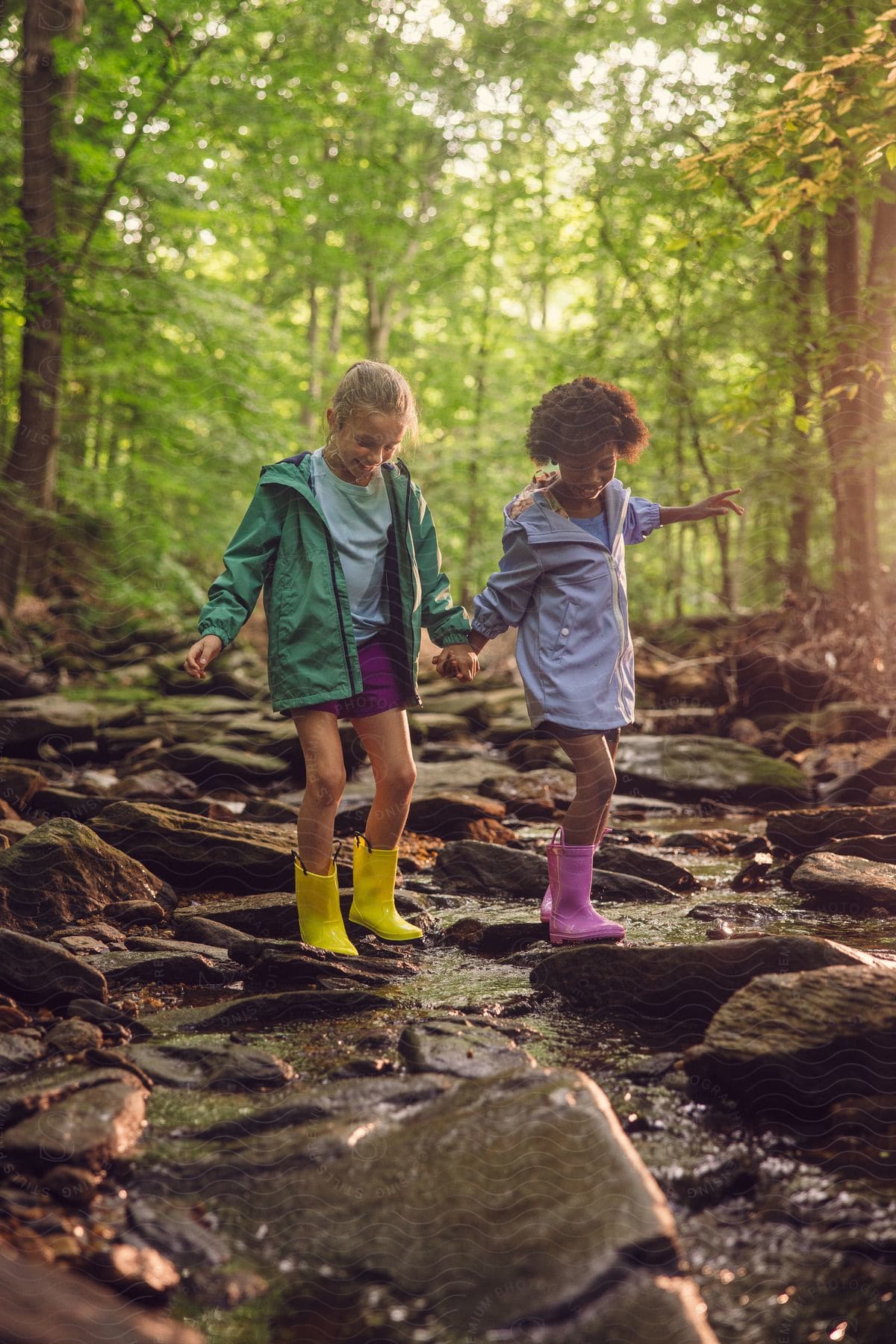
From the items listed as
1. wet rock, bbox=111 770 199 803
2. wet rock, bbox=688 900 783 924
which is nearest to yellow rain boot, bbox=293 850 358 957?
wet rock, bbox=688 900 783 924

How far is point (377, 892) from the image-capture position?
3.55 m

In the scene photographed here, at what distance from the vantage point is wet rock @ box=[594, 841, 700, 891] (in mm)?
4180

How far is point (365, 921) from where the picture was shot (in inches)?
140

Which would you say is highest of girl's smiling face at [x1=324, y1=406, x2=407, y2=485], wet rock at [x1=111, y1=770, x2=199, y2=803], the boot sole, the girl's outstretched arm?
girl's smiling face at [x1=324, y1=406, x2=407, y2=485]

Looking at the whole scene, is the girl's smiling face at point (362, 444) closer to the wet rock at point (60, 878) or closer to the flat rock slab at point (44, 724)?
the wet rock at point (60, 878)

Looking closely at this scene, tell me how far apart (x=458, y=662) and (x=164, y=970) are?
1274 millimetres

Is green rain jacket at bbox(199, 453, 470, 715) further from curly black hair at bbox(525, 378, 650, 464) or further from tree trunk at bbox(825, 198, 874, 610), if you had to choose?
tree trunk at bbox(825, 198, 874, 610)

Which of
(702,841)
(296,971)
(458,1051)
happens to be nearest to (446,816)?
(702,841)

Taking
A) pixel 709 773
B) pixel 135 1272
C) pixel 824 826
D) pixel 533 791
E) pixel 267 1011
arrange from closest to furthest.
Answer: pixel 135 1272
pixel 267 1011
pixel 824 826
pixel 533 791
pixel 709 773

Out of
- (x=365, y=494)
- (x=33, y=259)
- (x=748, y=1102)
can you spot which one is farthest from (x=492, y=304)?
(x=748, y=1102)

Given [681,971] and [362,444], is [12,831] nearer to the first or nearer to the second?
[362,444]

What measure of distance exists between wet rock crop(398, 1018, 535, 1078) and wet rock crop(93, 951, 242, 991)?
2.61 ft

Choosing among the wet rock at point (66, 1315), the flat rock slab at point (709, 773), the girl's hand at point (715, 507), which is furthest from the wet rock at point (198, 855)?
the flat rock slab at point (709, 773)

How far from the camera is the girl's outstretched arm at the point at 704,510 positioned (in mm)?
3623
